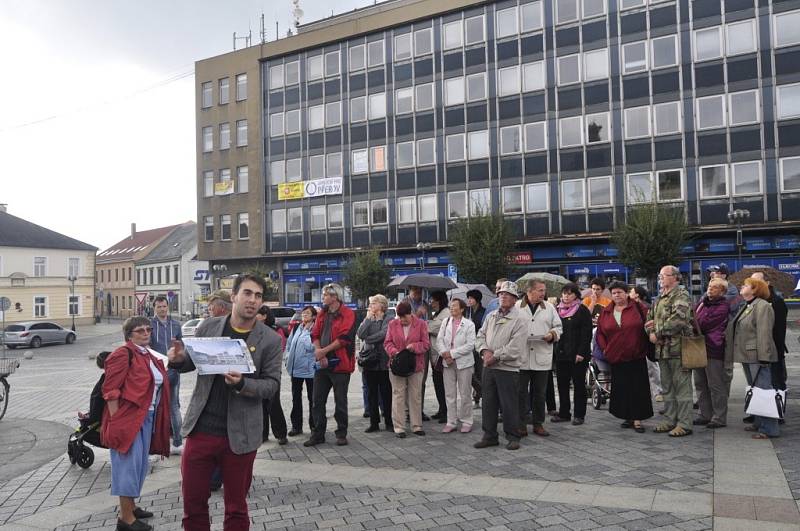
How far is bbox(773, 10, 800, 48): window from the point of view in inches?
1227

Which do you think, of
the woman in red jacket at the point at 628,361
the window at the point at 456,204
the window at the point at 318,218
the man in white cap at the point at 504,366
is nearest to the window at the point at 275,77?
the window at the point at 318,218

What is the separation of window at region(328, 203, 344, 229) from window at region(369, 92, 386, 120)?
6029 mm

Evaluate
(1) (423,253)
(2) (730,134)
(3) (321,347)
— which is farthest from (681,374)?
(1) (423,253)

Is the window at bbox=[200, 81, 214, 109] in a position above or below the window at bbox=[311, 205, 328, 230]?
above

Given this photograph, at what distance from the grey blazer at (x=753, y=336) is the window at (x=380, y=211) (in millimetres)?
33524

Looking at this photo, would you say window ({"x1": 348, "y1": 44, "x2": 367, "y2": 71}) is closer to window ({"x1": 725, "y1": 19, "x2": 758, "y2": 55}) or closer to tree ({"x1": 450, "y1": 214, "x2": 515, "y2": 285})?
tree ({"x1": 450, "y1": 214, "x2": 515, "y2": 285})

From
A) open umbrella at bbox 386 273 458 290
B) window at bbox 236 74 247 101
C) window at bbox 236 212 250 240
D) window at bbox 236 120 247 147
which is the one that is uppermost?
window at bbox 236 74 247 101

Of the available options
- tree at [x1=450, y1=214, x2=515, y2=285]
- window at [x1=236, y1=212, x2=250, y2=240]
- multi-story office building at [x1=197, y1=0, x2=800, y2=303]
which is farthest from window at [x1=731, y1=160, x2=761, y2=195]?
window at [x1=236, y1=212, x2=250, y2=240]

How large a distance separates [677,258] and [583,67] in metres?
11.5

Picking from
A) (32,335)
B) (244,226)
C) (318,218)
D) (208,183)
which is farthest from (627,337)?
(208,183)

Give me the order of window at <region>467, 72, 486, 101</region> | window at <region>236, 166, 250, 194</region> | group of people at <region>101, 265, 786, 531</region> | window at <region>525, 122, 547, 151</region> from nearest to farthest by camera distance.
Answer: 1. group of people at <region>101, 265, 786, 531</region>
2. window at <region>525, 122, 547, 151</region>
3. window at <region>467, 72, 486, 101</region>
4. window at <region>236, 166, 250, 194</region>

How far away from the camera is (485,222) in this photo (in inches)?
1368

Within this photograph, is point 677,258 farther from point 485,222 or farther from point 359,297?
point 359,297

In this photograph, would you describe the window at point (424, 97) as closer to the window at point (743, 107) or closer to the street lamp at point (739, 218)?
the window at point (743, 107)
